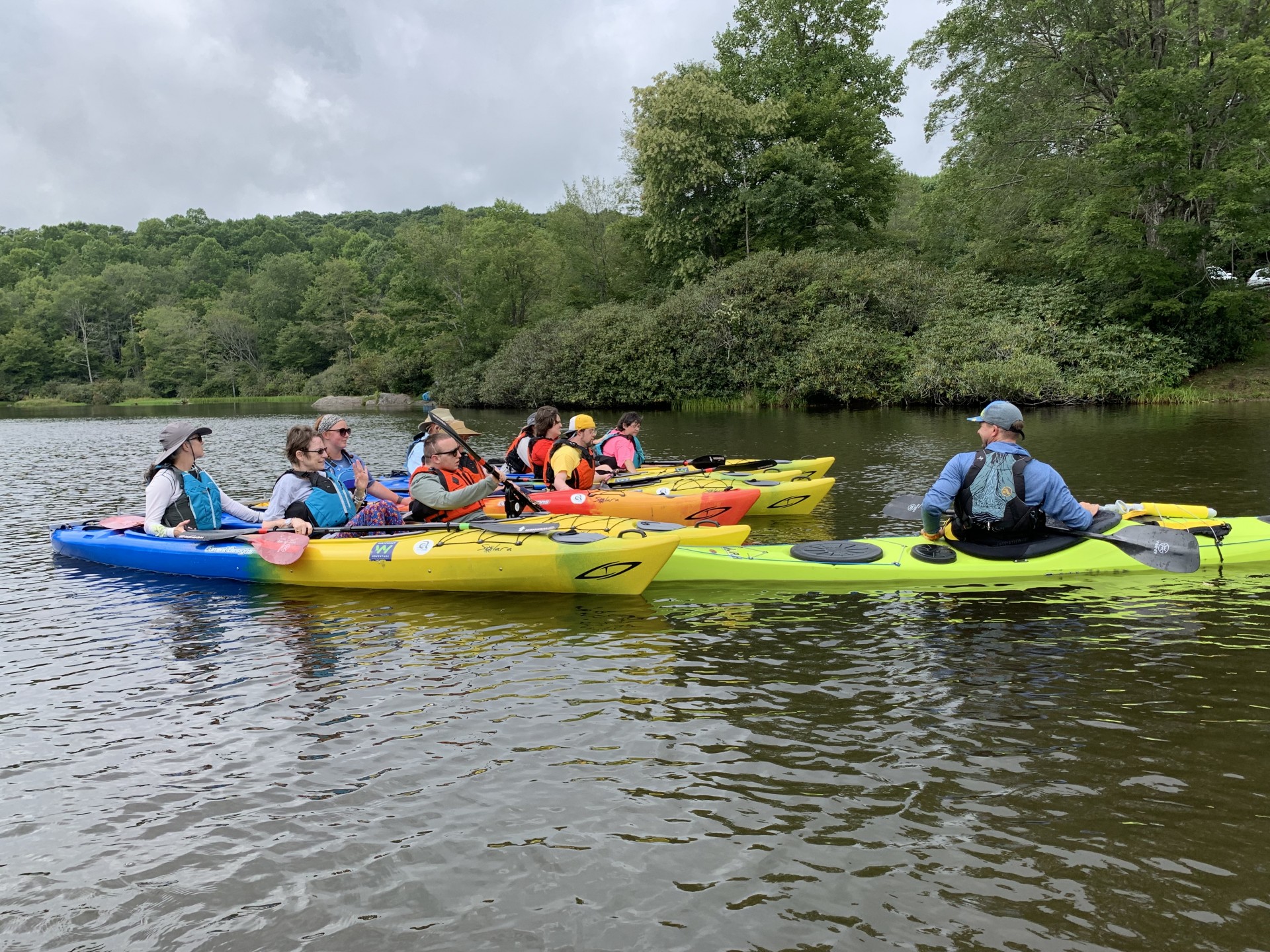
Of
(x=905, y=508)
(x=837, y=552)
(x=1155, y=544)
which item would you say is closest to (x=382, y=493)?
(x=837, y=552)

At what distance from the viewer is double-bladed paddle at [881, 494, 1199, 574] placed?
659 centimetres

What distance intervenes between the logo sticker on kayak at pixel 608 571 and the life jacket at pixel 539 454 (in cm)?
313

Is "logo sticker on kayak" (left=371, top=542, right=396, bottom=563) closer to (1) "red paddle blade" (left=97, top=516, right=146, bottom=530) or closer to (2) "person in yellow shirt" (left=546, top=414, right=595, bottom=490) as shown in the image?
(2) "person in yellow shirt" (left=546, top=414, right=595, bottom=490)

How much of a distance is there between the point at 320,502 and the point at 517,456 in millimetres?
3469

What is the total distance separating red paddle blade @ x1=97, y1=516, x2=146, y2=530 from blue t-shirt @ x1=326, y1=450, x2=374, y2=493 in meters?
2.26

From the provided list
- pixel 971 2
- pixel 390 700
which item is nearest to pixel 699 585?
pixel 390 700

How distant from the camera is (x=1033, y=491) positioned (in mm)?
6551

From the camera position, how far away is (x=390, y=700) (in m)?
4.97

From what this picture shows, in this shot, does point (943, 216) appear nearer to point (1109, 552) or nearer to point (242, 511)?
point (1109, 552)

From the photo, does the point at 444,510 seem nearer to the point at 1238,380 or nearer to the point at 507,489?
the point at 507,489

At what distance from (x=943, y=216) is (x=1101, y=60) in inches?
303

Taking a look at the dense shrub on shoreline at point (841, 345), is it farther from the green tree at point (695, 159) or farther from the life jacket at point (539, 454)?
the life jacket at point (539, 454)

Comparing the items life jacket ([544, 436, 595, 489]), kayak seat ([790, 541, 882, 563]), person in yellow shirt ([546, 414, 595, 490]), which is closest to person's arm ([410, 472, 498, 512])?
person in yellow shirt ([546, 414, 595, 490])

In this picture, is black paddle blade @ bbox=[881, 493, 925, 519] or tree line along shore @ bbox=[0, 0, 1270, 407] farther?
tree line along shore @ bbox=[0, 0, 1270, 407]
